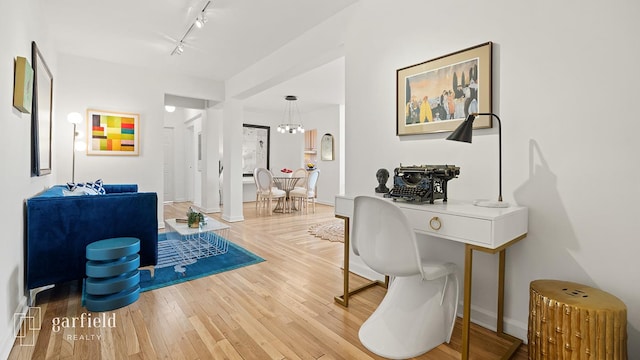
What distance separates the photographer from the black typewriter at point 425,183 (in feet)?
6.12

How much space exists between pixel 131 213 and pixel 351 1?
288 centimetres

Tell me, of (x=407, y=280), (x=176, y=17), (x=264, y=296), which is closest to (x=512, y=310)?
(x=407, y=280)

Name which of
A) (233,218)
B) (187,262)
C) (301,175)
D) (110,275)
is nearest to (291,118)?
(301,175)

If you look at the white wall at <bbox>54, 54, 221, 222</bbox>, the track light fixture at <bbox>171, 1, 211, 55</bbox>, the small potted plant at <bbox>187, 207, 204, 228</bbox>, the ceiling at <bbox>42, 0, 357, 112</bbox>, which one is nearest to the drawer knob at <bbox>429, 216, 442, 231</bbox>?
the ceiling at <bbox>42, 0, 357, 112</bbox>

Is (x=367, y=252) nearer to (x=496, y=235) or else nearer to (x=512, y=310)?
(x=496, y=235)

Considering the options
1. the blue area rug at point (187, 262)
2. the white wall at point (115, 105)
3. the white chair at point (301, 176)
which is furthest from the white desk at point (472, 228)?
the white chair at point (301, 176)

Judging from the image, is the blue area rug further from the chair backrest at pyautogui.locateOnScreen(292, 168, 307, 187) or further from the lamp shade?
the chair backrest at pyautogui.locateOnScreen(292, 168, 307, 187)

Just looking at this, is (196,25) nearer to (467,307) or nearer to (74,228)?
(74,228)

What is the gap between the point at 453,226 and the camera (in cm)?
161

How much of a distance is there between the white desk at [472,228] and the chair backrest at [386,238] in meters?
0.19

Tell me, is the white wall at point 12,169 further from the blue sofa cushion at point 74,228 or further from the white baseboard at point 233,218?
the white baseboard at point 233,218

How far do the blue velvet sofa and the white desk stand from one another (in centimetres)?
227

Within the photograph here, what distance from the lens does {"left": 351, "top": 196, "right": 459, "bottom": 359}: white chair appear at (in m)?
1.65

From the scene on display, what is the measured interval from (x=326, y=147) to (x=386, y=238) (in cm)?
636
